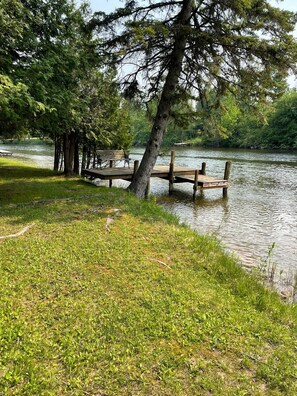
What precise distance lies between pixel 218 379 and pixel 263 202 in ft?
40.1

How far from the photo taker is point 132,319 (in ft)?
10.8

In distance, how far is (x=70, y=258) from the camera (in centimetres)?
456

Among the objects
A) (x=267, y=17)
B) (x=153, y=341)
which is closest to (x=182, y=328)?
(x=153, y=341)

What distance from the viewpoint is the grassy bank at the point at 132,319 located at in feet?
8.39

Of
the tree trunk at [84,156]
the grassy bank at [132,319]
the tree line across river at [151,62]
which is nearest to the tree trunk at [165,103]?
the tree line across river at [151,62]

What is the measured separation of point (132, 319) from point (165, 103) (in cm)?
743

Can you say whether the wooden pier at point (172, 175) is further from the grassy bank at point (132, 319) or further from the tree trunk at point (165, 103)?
the grassy bank at point (132, 319)

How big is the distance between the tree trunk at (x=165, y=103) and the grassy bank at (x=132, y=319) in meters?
4.20

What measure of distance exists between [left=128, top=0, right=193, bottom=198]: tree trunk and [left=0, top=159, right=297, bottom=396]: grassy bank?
420 cm

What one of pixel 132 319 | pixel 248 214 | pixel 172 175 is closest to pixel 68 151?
pixel 172 175

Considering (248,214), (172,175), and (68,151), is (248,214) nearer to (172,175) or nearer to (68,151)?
(172,175)

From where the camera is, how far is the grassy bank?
256 centimetres

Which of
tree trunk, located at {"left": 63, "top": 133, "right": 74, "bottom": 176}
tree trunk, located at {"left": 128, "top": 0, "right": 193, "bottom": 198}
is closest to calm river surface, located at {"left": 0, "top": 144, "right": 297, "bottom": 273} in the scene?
tree trunk, located at {"left": 128, "top": 0, "right": 193, "bottom": 198}

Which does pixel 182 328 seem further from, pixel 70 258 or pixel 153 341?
pixel 70 258
